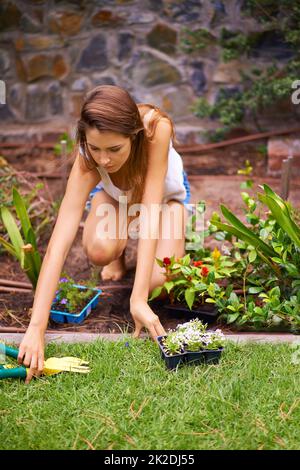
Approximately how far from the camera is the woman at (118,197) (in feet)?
7.58

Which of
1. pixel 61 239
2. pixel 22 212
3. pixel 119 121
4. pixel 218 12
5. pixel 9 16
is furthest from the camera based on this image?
pixel 9 16

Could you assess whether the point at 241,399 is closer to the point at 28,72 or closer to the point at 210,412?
the point at 210,412

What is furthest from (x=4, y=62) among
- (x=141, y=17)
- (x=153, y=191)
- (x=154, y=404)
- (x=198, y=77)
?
(x=154, y=404)

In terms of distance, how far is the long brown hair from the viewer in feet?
7.54

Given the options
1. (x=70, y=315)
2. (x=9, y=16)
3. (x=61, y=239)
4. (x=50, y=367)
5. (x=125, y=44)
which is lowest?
(x=70, y=315)

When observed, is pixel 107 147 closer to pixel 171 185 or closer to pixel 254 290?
pixel 171 185

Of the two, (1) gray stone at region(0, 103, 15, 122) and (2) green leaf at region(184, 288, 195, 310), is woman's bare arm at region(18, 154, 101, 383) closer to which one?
(2) green leaf at region(184, 288, 195, 310)

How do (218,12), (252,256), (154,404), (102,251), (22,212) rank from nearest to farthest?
(154,404) < (252,256) < (22,212) < (102,251) < (218,12)

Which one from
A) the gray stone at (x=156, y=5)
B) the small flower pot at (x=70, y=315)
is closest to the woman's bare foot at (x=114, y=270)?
the small flower pot at (x=70, y=315)

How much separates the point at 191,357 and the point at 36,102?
9.81 feet

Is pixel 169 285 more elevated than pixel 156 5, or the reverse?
pixel 156 5

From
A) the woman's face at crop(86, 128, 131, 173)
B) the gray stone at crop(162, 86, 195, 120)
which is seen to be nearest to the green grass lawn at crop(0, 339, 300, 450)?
the woman's face at crop(86, 128, 131, 173)

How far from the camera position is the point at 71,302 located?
2.72 meters

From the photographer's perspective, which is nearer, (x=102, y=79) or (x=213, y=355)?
(x=213, y=355)
